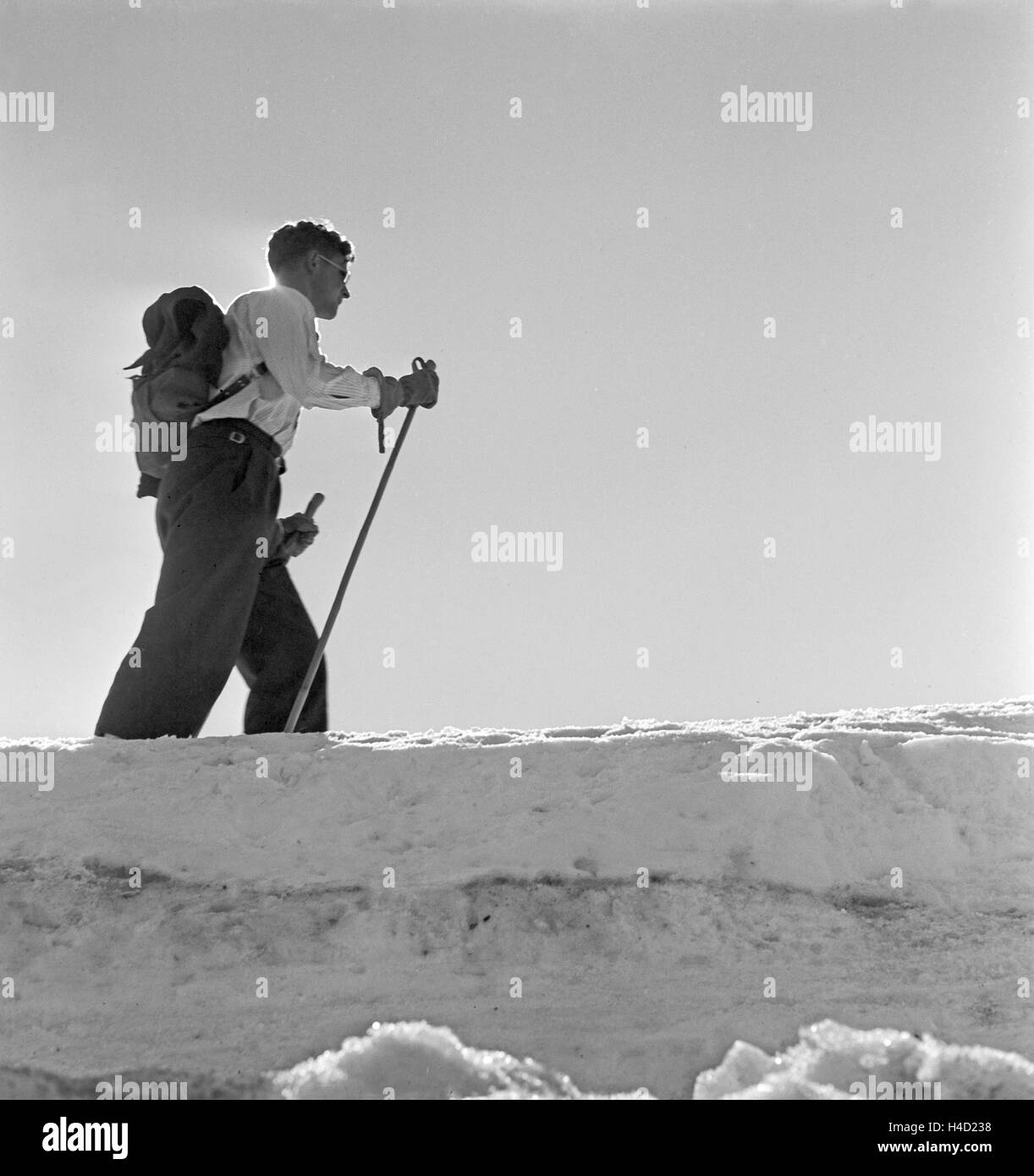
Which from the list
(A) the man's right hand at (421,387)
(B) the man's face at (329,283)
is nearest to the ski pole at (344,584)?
(A) the man's right hand at (421,387)

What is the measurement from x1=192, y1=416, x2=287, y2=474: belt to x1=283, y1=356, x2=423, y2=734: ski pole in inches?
25.3

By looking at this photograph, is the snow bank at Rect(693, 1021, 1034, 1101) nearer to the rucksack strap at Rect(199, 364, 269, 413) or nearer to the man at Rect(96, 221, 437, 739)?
the man at Rect(96, 221, 437, 739)

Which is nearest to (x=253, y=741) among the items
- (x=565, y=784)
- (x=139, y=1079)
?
(x=565, y=784)

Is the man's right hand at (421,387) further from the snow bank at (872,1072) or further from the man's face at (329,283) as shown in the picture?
the snow bank at (872,1072)

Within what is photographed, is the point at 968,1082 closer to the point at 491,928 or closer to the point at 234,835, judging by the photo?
the point at 491,928

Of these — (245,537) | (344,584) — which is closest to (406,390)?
(344,584)

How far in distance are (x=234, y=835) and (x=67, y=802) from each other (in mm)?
598

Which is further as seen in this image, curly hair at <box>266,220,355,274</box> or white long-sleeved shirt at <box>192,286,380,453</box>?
curly hair at <box>266,220,355,274</box>

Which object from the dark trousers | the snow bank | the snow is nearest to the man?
the dark trousers

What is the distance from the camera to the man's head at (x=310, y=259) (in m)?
5.25

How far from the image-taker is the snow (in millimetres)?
2566

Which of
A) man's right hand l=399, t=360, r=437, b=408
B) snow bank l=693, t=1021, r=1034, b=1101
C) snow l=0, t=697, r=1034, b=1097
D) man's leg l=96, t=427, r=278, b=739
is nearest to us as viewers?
snow bank l=693, t=1021, r=1034, b=1101

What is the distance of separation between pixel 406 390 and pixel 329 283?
57 cm

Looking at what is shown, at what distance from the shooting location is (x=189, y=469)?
15.6 feet
